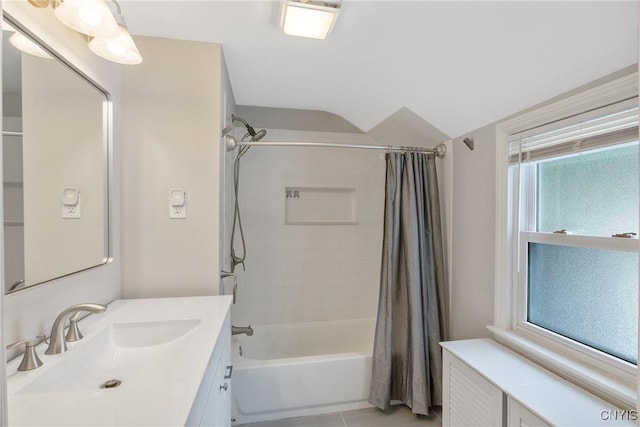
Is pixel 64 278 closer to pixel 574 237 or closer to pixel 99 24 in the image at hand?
pixel 99 24

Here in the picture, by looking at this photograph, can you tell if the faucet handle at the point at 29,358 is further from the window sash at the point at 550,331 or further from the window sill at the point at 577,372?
the window sill at the point at 577,372

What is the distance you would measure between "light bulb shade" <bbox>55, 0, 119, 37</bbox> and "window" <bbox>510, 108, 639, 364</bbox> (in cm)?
198

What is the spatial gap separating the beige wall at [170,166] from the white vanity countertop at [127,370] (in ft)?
0.59

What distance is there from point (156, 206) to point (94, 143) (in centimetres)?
40

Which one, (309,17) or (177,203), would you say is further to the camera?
(177,203)

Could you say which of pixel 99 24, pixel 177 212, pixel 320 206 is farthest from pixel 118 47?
pixel 320 206

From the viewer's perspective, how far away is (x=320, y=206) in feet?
9.50

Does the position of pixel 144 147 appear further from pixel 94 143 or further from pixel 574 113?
pixel 574 113

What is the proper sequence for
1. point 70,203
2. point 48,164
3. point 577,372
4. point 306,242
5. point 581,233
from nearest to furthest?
point 48,164
point 70,203
point 577,372
point 581,233
point 306,242

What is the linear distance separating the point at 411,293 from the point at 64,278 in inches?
73.2

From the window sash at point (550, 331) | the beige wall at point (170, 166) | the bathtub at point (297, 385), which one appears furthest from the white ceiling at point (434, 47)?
the bathtub at point (297, 385)

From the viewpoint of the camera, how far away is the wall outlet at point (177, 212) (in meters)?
1.63

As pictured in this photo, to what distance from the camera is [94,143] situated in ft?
4.49

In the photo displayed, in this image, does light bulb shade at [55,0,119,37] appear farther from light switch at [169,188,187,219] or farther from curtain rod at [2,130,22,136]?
light switch at [169,188,187,219]
